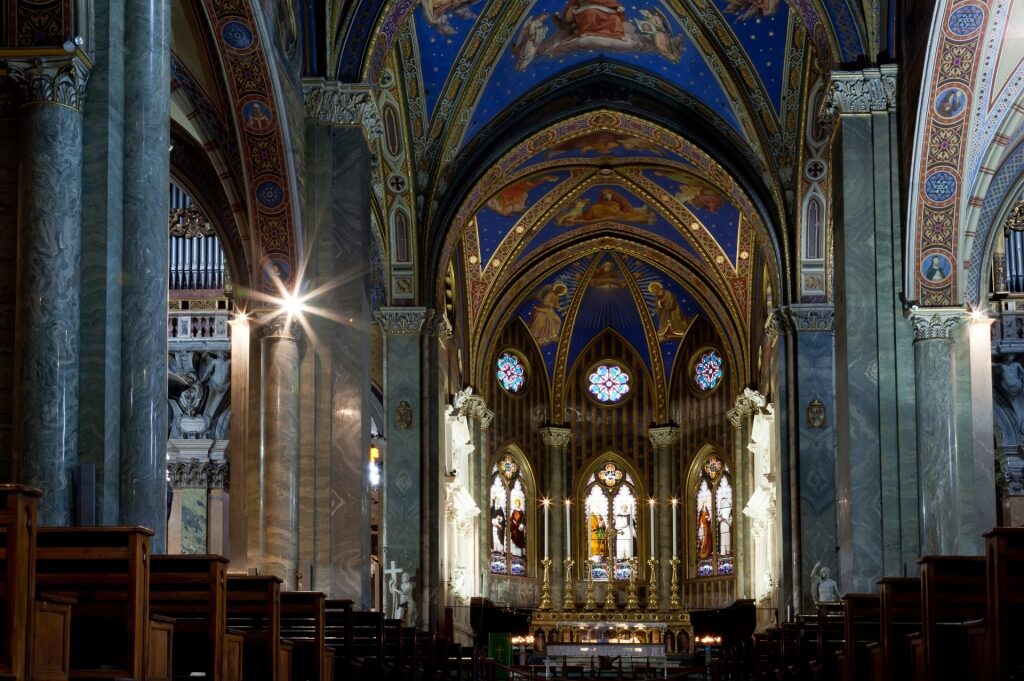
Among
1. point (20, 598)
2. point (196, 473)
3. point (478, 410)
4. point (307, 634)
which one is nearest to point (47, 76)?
point (307, 634)

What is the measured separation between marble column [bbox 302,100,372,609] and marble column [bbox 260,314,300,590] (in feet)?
0.94

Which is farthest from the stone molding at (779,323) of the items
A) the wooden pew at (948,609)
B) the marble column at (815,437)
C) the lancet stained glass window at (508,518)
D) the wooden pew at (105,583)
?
the wooden pew at (105,583)

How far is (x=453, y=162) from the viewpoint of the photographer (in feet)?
94.1

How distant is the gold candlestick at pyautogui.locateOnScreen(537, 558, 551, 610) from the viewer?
41.2 m

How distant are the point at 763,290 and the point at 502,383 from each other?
946 cm

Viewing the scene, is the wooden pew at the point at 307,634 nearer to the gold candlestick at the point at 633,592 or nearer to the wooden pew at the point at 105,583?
the wooden pew at the point at 105,583

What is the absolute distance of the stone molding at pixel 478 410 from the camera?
35650 millimetres

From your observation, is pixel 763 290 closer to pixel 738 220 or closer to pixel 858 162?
pixel 738 220

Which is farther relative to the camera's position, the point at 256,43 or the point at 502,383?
the point at 502,383

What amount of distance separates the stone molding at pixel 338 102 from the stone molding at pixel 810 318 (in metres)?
10.6

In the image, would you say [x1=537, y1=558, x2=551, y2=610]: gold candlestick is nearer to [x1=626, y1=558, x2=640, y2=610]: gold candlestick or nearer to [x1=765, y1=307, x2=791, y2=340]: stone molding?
[x1=626, y1=558, x2=640, y2=610]: gold candlestick

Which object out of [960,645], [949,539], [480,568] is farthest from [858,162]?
[480,568]

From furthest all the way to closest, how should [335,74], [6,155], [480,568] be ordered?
[480,568] < [335,74] < [6,155]

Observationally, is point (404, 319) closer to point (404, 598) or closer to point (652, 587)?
point (404, 598)
